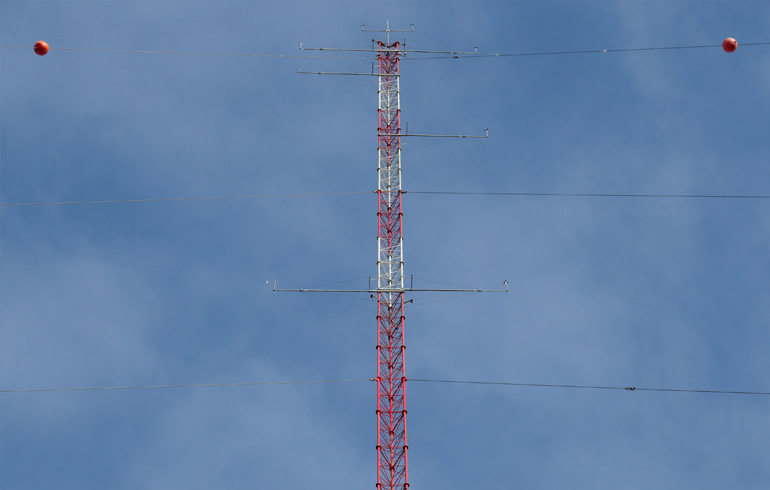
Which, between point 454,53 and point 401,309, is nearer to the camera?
point 401,309

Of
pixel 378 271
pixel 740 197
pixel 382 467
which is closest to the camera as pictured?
pixel 382 467

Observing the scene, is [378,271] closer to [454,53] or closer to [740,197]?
[454,53]

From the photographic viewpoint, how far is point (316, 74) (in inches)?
4569

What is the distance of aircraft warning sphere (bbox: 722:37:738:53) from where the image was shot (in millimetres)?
102000

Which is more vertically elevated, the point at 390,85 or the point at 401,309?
the point at 390,85

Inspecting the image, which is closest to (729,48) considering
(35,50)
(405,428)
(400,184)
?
(400,184)

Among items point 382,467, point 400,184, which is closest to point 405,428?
point 382,467

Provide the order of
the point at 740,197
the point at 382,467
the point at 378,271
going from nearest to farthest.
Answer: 1. the point at 382,467
2. the point at 378,271
3. the point at 740,197

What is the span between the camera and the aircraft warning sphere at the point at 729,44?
335 feet

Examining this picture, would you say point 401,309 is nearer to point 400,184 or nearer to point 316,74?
point 400,184

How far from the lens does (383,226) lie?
355 feet

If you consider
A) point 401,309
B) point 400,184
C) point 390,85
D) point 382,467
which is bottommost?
point 382,467

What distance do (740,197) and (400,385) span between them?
29.0m

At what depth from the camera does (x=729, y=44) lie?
102 meters
